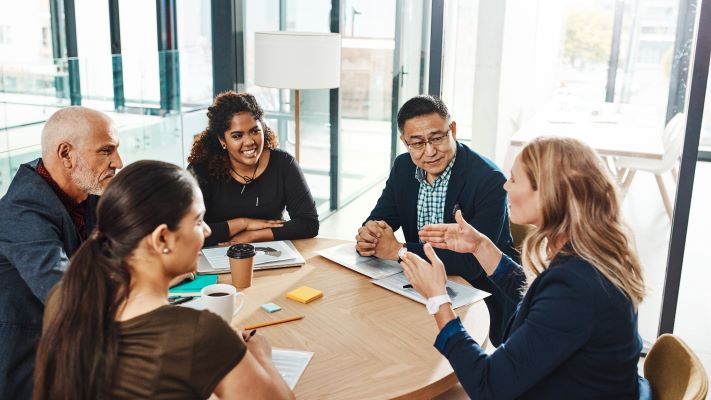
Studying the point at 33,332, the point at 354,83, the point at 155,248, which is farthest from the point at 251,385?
the point at 354,83

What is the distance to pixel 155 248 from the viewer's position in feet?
4.03

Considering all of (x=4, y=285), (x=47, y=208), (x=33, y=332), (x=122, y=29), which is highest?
(x=122, y=29)

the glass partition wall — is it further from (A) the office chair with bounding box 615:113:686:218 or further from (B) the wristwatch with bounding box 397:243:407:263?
(A) the office chair with bounding box 615:113:686:218

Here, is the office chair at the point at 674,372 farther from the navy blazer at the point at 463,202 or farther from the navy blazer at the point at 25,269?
the navy blazer at the point at 25,269

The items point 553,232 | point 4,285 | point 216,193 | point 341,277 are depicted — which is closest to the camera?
point 553,232

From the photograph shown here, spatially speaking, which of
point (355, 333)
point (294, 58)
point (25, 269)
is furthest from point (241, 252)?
point (294, 58)

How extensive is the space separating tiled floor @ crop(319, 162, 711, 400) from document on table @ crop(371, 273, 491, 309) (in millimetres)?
1607

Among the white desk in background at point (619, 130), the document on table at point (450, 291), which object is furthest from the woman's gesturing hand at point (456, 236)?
the white desk in background at point (619, 130)

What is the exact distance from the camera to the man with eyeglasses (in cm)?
247

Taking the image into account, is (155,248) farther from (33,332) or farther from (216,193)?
(216,193)

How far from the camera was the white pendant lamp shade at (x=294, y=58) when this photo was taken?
3.58 metres

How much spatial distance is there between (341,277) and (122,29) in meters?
2.01

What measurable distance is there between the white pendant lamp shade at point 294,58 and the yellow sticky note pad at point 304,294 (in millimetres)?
1742

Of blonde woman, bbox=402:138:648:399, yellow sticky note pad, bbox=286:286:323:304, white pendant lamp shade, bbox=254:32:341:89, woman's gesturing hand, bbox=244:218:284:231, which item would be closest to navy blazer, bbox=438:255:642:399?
blonde woman, bbox=402:138:648:399
